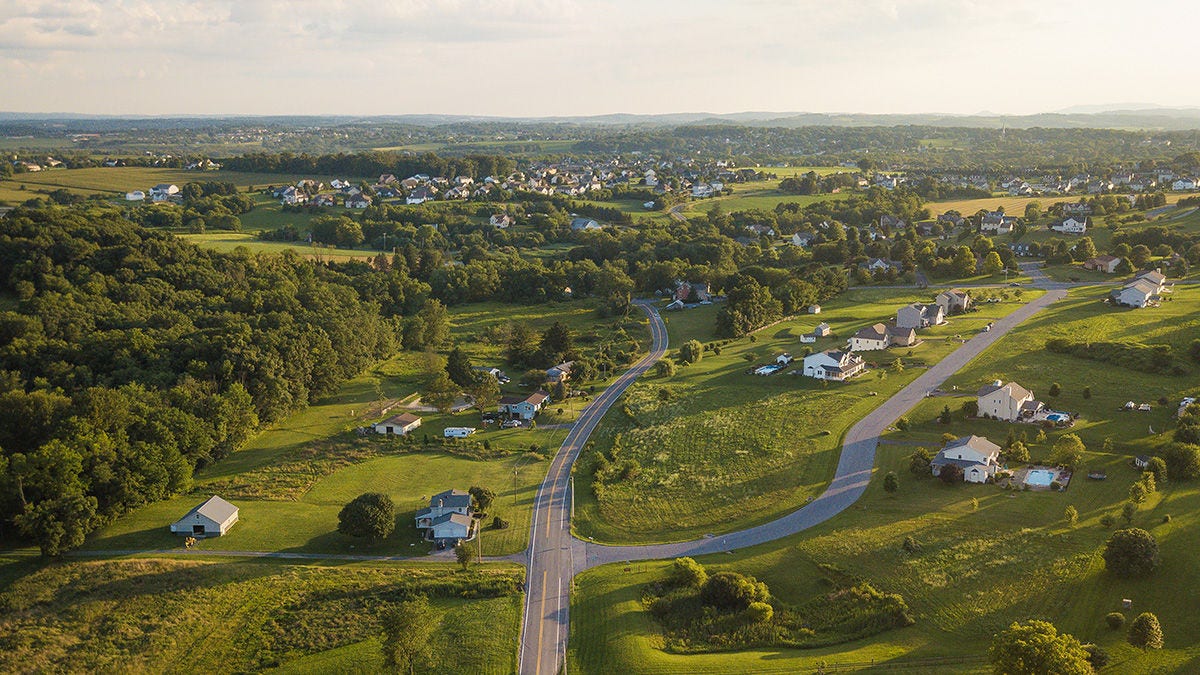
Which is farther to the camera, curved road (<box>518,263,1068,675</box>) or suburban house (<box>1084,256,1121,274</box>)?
suburban house (<box>1084,256,1121,274</box>)

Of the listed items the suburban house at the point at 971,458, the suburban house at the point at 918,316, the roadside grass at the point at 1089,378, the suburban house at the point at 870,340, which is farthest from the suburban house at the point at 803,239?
the suburban house at the point at 971,458

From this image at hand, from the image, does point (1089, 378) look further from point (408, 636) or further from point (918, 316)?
point (408, 636)

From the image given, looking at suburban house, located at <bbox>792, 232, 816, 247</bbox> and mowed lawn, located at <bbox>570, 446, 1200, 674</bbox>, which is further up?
suburban house, located at <bbox>792, 232, 816, 247</bbox>

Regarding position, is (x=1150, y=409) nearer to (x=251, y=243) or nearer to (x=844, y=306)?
(x=844, y=306)

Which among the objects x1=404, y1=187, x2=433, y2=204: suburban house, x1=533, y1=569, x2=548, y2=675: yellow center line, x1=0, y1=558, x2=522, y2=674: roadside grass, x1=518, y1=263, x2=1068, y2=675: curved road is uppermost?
x1=404, y1=187, x2=433, y2=204: suburban house

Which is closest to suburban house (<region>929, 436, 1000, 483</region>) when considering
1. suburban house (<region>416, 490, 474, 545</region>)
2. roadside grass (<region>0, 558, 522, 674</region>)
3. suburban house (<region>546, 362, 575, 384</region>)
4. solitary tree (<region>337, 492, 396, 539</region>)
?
roadside grass (<region>0, 558, 522, 674</region>)

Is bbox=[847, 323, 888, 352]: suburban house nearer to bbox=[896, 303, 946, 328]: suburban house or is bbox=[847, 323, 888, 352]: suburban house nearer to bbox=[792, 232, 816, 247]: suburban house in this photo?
bbox=[896, 303, 946, 328]: suburban house

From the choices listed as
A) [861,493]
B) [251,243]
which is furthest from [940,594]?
[251,243]
